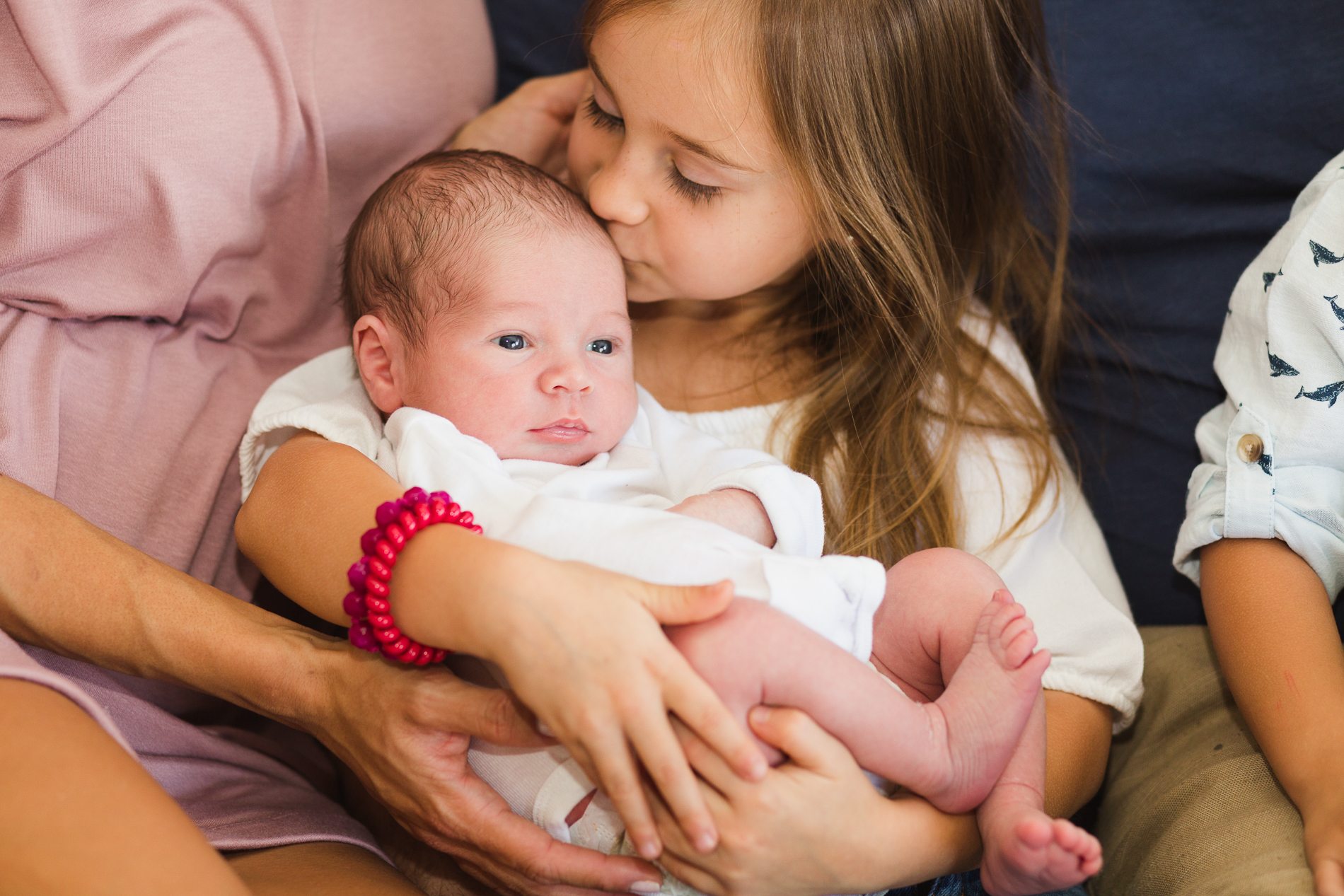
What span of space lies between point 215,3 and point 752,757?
111 cm

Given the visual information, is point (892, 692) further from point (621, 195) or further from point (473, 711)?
point (621, 195)

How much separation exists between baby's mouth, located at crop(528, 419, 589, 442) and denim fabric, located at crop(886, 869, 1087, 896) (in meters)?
0.62

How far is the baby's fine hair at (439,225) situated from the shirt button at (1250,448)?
2.68 ft

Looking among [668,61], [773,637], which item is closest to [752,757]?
[773,637]

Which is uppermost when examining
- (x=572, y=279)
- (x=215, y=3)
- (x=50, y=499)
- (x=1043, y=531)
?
(x=215, y=3)

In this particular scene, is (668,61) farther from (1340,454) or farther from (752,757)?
(1340,454)

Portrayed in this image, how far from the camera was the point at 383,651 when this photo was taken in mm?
965

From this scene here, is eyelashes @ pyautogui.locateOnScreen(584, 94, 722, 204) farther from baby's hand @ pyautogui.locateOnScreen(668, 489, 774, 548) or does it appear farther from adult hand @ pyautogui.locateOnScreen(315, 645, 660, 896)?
adult hand @ pyautogui.locateOnScreen(315, 645, 660, 896)

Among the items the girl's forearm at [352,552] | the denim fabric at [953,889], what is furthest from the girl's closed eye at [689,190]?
the denim fabric at [953,889]

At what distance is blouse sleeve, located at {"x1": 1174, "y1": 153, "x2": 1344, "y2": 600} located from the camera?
1139 millimetres

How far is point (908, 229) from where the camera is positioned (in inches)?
52.6

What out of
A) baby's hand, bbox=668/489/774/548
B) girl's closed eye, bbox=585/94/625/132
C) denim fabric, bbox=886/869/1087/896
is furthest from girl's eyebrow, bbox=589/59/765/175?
denim fabric, bbox=886/869/1087/896

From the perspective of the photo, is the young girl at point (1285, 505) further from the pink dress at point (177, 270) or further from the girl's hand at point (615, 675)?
the pink dress at point (177, 270)

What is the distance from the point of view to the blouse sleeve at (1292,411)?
1.14 m
